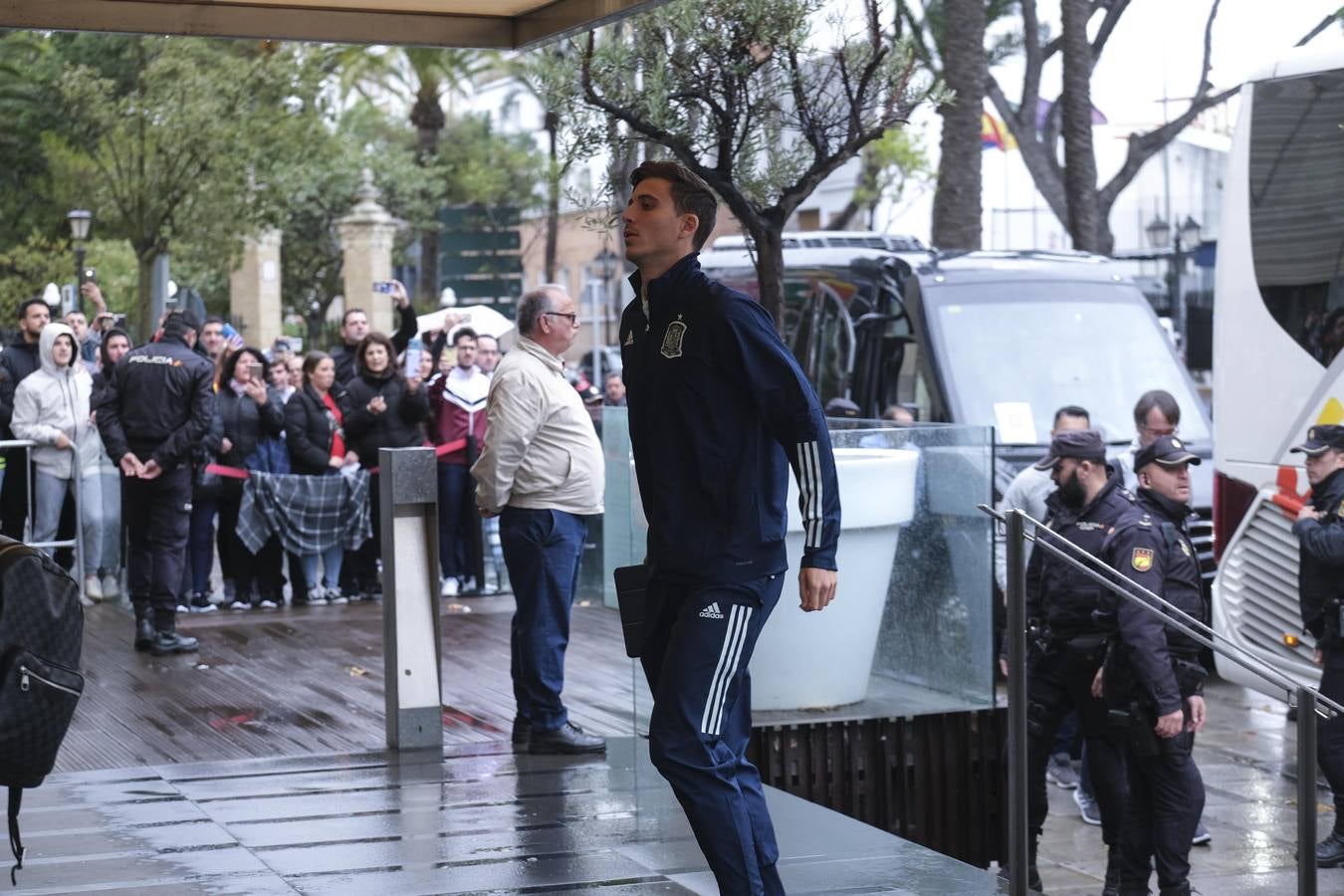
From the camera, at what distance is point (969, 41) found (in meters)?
21.0

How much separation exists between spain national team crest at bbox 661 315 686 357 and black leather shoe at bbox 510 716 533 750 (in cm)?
333

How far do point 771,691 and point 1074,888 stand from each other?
1559 mm

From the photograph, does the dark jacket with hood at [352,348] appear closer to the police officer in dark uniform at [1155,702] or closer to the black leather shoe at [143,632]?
the black leather shoe at [143,632]

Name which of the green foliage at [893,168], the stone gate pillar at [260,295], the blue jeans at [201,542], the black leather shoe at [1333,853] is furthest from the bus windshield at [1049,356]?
the stone gate pillar at [260,295]

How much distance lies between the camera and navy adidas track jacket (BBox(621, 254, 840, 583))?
503 cm

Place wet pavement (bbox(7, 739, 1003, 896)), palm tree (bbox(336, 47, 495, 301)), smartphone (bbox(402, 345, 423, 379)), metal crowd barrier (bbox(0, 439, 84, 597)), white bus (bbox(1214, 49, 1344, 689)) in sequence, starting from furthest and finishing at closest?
palm tree (bbox(336, 47, 495, 301)) < smartphone (bbox(402, 345, 423, 379)) < metal crowd barrier (bbox(0, 439, 84, 597)) < white bus (bbox(1214, 49, 1344, 689)) < wet pavement (bbox(7, 739, 1003, 896))

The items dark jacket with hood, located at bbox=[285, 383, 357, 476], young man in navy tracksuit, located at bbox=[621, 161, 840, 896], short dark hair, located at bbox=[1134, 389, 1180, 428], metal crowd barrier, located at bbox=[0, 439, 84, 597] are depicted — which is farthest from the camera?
dark jacket with hood, located at bbox=[285, 383, 357, 476]

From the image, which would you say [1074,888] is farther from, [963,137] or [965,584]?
[963,137]

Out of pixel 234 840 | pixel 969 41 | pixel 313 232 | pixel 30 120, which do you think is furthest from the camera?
pixel 313 232

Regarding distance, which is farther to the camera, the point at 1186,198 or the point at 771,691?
the point at 1186,198

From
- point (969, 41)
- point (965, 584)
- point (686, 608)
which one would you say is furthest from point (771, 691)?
point (969, 41)

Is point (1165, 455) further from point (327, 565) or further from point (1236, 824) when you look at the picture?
point (327, 565)

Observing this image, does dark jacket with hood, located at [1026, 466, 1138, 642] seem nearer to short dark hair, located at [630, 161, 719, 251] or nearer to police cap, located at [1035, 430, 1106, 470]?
police cap, located at [1035, 430, 1106, 470]

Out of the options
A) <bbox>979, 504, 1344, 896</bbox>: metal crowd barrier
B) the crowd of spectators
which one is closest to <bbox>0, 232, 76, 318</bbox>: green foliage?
the crowd of spectators
